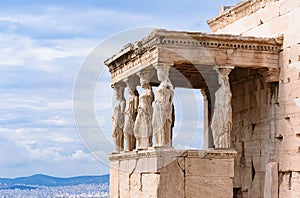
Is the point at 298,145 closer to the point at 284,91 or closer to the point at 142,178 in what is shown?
the point at 284,91

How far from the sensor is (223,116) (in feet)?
42.7

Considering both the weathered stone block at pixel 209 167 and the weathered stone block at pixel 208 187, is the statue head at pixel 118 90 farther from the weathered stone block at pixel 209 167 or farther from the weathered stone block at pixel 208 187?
the weathered stone block at pixel 208 187

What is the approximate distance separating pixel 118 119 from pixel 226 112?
11.2ft

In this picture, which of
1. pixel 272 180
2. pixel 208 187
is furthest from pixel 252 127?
pixel 208 187

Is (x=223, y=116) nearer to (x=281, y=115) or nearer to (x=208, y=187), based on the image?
(x=281, y=115)

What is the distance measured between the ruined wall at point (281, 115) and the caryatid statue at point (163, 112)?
218 centimetres

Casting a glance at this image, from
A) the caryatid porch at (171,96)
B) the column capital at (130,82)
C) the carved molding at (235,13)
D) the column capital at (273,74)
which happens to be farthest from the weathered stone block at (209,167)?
the carved molding at (235,13)

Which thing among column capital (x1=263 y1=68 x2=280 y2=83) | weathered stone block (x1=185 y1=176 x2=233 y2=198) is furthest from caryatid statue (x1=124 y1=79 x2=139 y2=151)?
column capital (x1=263 y1=68 x2=280 y2=83)

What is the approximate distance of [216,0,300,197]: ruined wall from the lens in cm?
1284

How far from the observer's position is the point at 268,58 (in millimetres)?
13367

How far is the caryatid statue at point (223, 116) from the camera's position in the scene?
13.0 meters

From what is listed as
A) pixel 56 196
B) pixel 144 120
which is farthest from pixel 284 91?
pixel 56 196

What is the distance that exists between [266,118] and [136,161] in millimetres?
2754

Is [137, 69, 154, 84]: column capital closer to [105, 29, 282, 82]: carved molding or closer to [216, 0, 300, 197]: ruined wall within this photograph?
[105, 29, 282, 82]: carved molding
